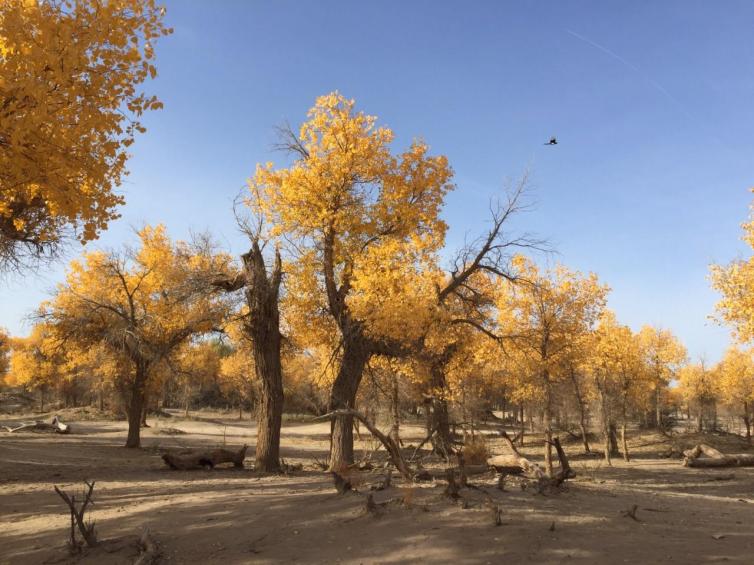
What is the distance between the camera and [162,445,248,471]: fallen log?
15031 millimetres

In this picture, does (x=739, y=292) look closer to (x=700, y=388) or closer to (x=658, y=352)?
(x=658, y=352)

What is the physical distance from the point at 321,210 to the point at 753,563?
35.2 feet

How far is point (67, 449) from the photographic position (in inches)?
800

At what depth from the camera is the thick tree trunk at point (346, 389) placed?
44.3 feet

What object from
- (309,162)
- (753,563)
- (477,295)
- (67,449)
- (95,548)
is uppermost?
(309,162)

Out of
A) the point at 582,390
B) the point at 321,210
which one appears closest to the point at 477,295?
the point at 321,210

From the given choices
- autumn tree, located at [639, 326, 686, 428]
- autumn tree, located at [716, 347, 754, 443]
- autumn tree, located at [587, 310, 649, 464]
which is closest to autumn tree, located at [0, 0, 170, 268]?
autumn tree, located at [587, 310, 649, 464]

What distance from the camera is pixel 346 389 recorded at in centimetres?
1361

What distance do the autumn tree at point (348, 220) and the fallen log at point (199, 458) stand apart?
146 inches

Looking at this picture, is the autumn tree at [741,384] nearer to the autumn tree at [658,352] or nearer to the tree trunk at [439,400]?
the autumn tree at [658,352]

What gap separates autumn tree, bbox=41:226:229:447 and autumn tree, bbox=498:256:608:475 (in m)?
10.5

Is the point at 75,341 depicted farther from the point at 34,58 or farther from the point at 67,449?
the point at 34,58

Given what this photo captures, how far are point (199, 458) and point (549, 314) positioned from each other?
1249 centimetres

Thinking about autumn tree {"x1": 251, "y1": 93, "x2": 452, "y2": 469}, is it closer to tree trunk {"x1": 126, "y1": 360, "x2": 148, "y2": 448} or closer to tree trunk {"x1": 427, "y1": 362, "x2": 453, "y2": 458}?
tree trunk {"x1": 427, "y1": 362, "x2": 453, "y2": 458}
